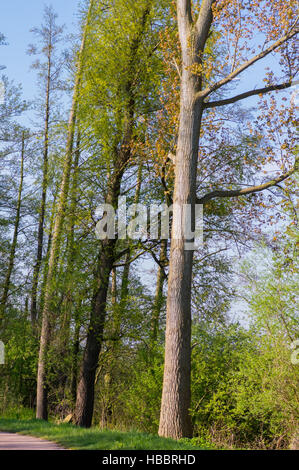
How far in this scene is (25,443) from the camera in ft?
24.0

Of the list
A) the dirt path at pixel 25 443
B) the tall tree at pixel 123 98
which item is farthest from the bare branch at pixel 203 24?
the dirt path at pixel 25 443

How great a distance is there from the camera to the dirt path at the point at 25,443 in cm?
679

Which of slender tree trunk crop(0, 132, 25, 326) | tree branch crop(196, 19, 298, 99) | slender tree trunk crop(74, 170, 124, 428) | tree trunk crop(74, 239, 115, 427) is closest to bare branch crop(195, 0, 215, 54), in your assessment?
tree branch crop(196, 19, 298, 99)

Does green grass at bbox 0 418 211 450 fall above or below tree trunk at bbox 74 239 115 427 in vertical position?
below

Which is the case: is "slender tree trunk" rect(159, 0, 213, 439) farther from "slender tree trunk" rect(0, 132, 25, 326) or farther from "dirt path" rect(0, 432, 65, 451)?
"slender tree trunk" rect(0, 132, 25, 326)

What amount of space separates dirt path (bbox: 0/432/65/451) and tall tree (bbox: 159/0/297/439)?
68.7 inches

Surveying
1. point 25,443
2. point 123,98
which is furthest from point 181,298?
point 123,98

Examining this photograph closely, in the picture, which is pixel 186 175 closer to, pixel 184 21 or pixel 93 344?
pixel 184 21

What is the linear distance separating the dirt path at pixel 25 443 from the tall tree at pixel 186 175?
68.7 inches

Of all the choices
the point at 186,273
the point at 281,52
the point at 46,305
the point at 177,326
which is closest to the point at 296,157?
the point at 281,52

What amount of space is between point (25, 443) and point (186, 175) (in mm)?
4836

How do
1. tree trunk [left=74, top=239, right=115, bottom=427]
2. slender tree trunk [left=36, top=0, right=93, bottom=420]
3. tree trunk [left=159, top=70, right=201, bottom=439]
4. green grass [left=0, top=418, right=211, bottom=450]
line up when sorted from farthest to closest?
slender tree trunk [left=36, top=0, right=93, bottom=420]
tree trunk [left=74, top=239, right=115, bottom=427]
tree trunk [left=159, top=70, right=201, bottom=439]
green grass [left=0, top=418, right=211, bottom=450]

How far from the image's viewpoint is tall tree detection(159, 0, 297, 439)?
800 cm

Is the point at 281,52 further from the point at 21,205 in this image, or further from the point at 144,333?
the point at 21,205
